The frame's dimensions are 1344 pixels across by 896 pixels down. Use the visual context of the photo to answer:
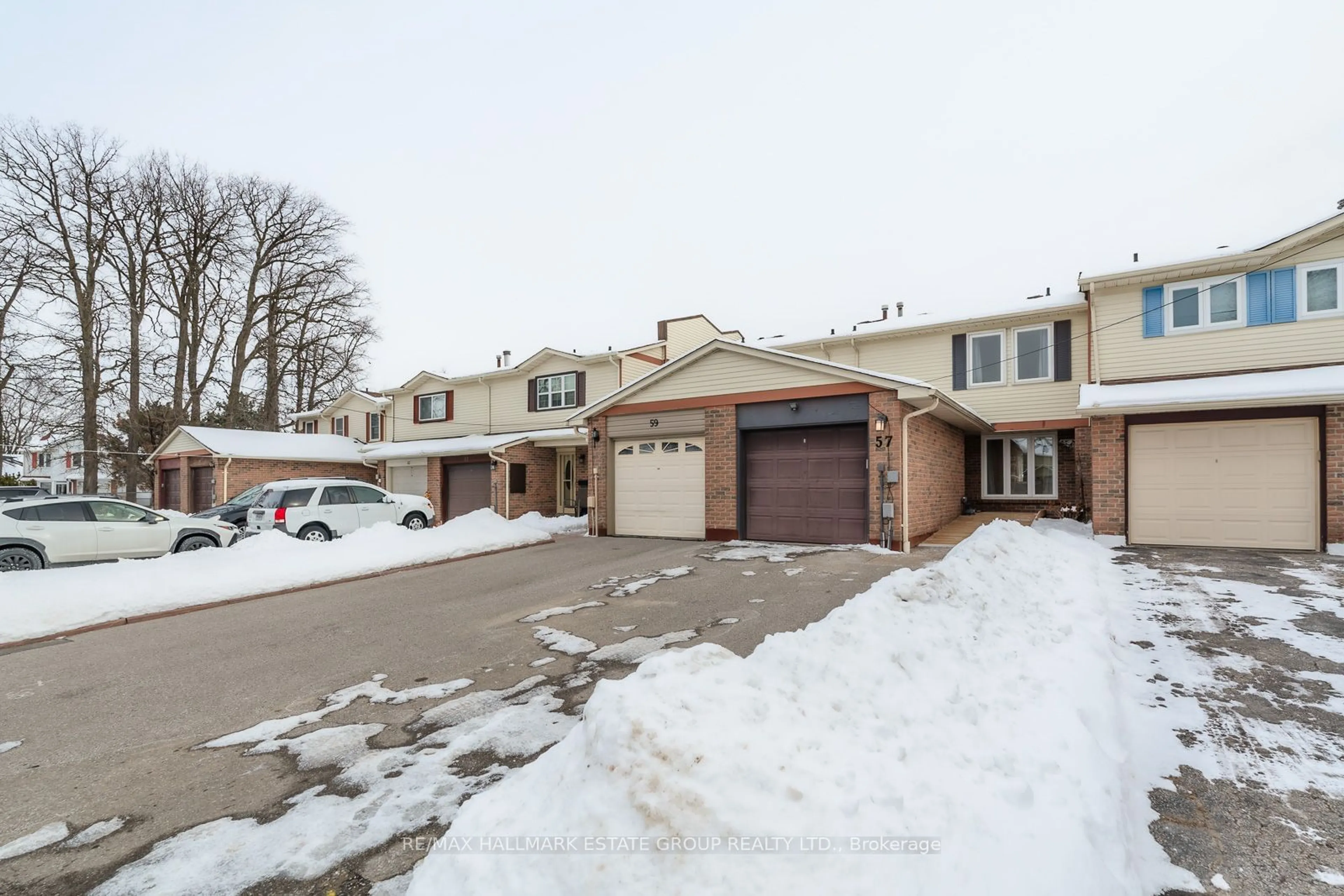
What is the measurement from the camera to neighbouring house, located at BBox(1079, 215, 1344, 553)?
9.79 metres

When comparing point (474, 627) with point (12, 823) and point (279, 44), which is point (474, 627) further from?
point (279, 44)

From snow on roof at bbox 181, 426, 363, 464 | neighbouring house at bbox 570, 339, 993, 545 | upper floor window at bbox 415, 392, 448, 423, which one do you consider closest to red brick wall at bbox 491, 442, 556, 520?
neighbouring house at bbox 570, 339, 993, 545

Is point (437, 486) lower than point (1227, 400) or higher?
lower

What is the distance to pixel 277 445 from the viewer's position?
22.7 m

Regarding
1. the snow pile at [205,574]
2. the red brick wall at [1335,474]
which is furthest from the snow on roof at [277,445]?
the red brick wall at [1335,474]

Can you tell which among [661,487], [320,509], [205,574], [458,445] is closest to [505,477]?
[458,445]

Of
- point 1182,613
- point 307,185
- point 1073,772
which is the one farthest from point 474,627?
point 307,185

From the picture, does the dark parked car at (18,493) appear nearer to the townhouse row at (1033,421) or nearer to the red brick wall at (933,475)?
the townhouse row at (1033,421)

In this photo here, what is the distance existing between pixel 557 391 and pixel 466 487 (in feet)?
14.6

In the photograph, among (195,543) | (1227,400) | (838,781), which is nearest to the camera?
(838,781)

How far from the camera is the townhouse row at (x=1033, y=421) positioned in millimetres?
10203

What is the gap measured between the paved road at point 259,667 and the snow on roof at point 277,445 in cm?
1578

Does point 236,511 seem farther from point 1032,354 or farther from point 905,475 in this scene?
point 1032,354

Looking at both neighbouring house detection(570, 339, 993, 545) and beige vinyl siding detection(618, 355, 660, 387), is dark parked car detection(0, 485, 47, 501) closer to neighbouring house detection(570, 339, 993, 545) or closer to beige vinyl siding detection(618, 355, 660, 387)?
beige vinyl siding detection(618, 355, 660, 387)
